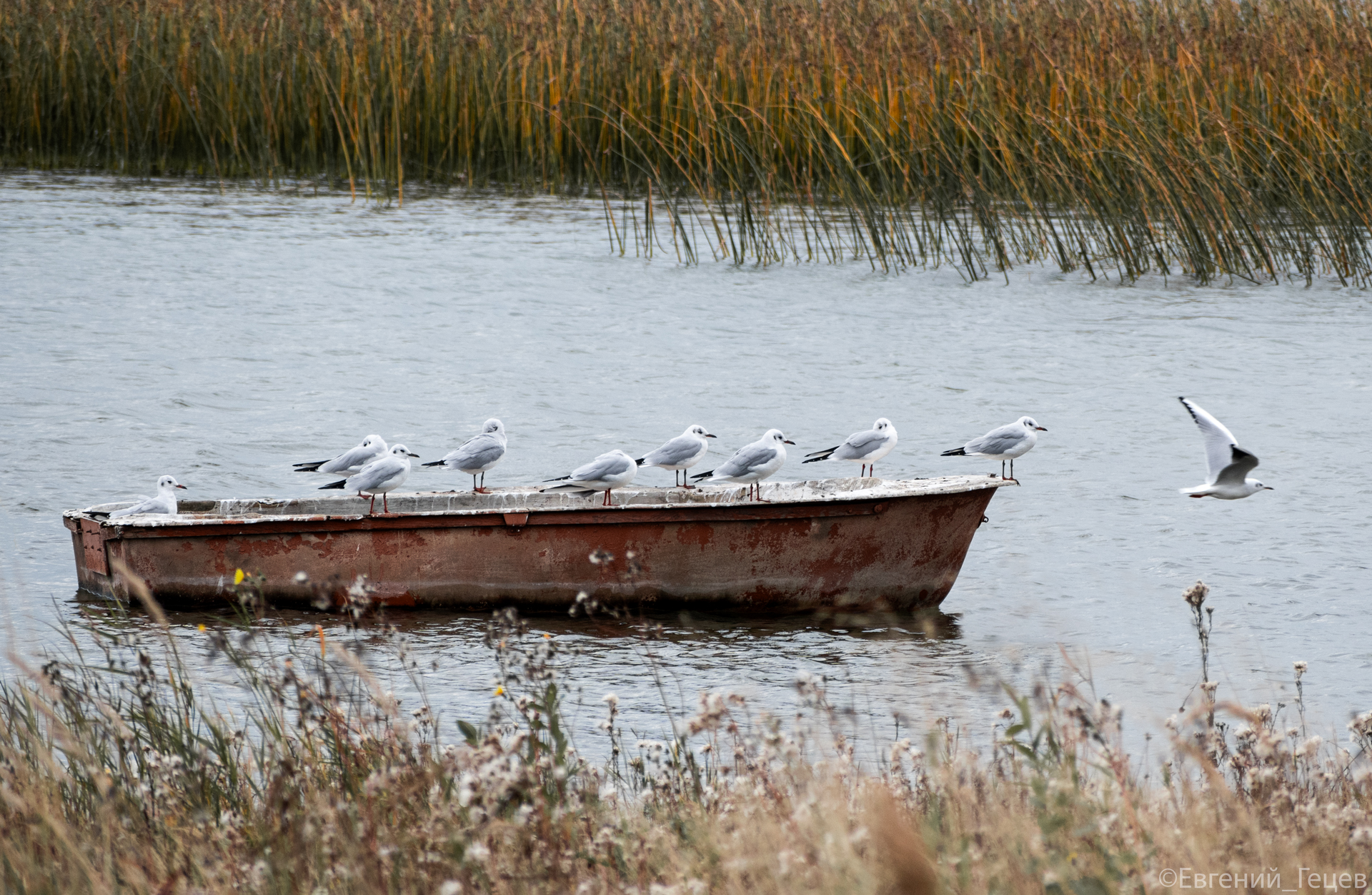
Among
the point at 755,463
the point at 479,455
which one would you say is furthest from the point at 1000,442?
the point at 479,455

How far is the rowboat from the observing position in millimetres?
6535

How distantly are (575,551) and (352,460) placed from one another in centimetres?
126

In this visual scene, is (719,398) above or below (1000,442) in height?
below

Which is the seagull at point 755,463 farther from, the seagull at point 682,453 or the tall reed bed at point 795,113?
the tall reed bed at point 795,113

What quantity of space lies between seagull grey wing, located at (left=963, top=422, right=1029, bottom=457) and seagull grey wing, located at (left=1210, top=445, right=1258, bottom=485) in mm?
1331

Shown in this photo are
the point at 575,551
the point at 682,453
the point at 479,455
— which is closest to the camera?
the point at 575,551

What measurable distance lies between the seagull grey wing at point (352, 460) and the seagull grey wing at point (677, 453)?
1.23 metres

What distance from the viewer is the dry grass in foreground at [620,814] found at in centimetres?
303

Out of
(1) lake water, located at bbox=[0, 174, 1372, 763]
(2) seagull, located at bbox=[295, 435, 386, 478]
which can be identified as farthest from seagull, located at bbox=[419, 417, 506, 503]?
(1) lake water, located at bbox=[0, 174, 1372, 763]

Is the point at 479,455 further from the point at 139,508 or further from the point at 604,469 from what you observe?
the point at 139,508

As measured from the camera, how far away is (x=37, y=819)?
346 cm

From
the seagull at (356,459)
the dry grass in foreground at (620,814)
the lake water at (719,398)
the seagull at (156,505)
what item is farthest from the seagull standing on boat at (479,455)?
the dry grass in foreground at (620,814)

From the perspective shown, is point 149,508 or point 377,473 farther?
point 149,508

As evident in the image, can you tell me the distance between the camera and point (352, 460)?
7191 millimetres
